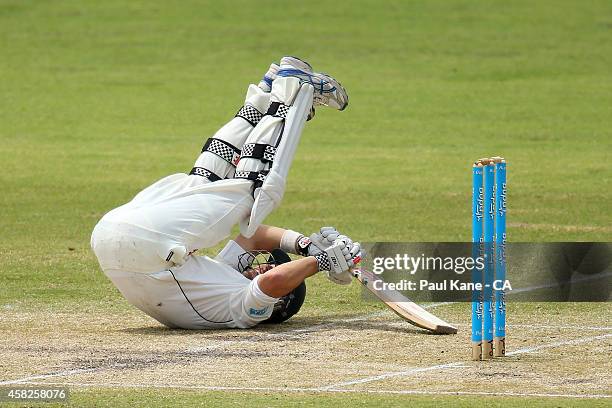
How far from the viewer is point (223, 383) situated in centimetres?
858

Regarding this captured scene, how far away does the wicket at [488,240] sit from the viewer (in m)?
9.14

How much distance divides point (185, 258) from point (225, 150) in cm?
106

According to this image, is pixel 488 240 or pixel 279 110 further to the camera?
pixel 279 110

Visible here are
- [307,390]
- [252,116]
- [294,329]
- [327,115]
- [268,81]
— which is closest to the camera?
[307,390]

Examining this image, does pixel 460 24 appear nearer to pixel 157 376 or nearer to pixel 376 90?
pixel 376 90

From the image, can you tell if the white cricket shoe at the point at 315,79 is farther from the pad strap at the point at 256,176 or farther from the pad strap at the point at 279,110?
the pad strap at the point at 256,176

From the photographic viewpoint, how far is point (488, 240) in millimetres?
9172

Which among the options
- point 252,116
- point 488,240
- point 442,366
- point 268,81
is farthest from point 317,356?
point 268,81

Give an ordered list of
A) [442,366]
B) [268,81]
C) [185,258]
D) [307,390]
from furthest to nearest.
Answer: [268,81] → [185,258] → [442,366] → [307,390]

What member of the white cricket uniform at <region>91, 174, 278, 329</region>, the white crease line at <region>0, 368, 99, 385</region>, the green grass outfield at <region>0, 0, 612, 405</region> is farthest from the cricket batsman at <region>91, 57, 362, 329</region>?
the white crease line at <region>0, 368, 99, 385</region>

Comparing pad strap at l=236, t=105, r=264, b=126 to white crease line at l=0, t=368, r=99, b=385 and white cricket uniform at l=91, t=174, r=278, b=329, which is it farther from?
white crease line at l=0, t=368, r=99, b=385

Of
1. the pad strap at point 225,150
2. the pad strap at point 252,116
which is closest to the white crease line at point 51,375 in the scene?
the pad strap at point 225,150

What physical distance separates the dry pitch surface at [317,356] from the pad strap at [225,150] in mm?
1289

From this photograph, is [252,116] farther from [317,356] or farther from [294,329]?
[317,356]
